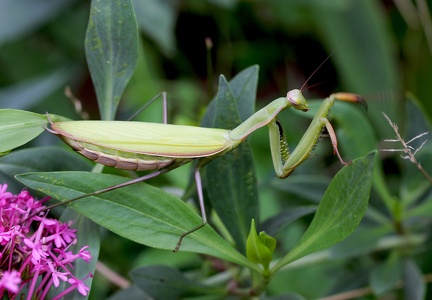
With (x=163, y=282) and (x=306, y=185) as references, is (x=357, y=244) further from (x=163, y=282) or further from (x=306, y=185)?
(x=163, y=282)

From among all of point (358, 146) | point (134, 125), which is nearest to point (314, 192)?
point (358, 146)

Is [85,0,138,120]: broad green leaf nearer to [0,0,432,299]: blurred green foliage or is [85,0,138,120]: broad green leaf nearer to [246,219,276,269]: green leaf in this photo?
[246,219,276,269]: green leaf

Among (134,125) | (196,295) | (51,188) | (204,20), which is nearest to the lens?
(51,188)

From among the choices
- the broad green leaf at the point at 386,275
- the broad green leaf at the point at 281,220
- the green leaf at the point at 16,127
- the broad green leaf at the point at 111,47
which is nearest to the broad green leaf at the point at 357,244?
the broad green leaf at the point at 386,275

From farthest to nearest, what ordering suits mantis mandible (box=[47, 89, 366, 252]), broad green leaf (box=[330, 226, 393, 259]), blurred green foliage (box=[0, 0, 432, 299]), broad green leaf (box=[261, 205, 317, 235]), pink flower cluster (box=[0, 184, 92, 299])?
1. blurred green foliage (box=[0, 0, 432, 299])
2. broad green leaf (box=[330, 226, 393, 259])
3. broad green leaf (box=[261, 205, 317, 235])
4. mantis mandible (box=[47, 89, 366, 252])
5. pink flower cluster (box=[0, 184, 92, 299])

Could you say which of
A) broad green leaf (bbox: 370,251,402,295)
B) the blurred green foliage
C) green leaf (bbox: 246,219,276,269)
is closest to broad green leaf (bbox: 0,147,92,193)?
green leaf (bbox: 246,219,276,269)

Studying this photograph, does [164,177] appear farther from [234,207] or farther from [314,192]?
[234,207]

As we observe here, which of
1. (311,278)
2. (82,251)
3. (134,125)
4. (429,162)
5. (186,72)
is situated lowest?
(311,278)
